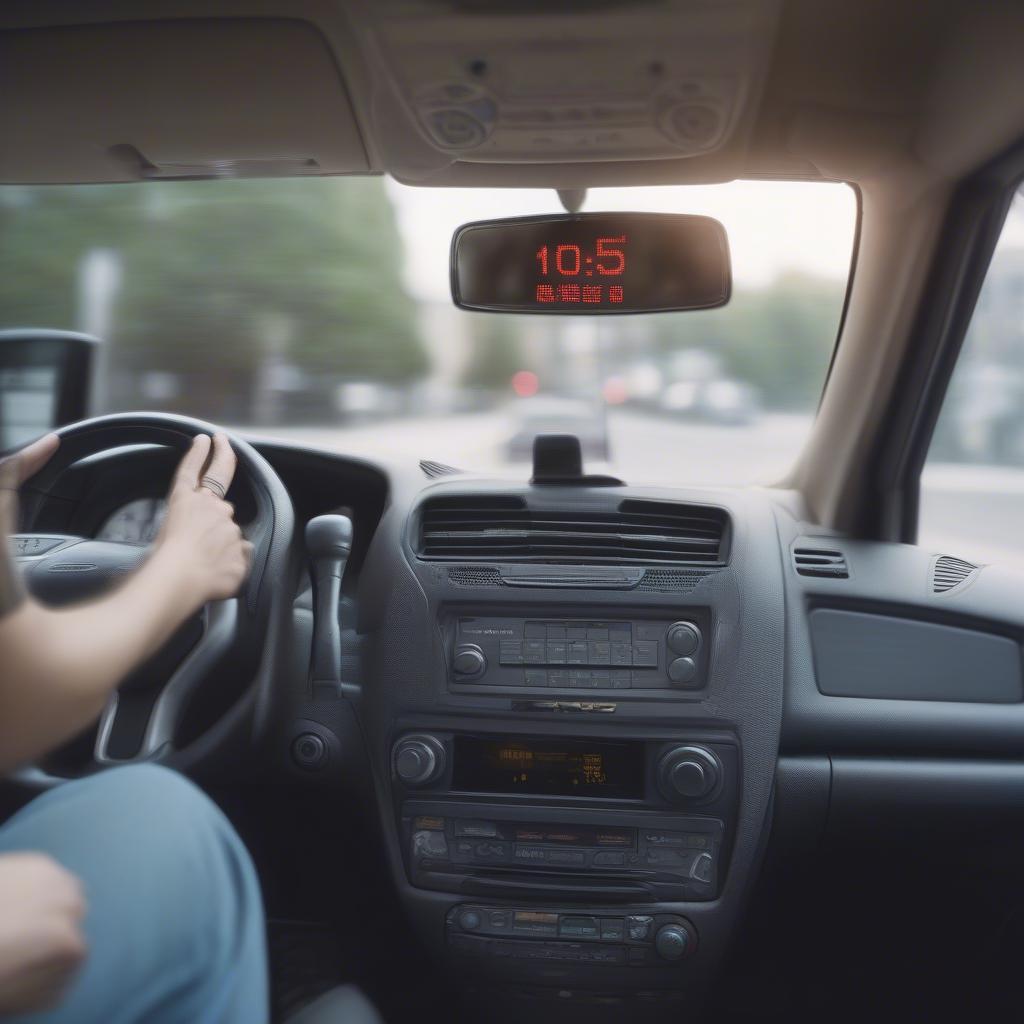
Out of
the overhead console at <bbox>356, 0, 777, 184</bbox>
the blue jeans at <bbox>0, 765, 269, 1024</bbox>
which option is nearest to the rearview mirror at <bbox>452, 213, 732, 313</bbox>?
the overhead console at <bbox>356, 0, 777, 184</bbox>

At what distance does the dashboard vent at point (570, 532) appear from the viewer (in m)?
3.05

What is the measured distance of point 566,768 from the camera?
9.50 ft

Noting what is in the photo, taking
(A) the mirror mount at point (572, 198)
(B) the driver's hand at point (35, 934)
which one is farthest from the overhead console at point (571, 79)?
(B) the driver's hand at point (35, 934)

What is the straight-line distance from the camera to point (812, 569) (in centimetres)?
317

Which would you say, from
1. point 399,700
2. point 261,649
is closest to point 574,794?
point 399,700

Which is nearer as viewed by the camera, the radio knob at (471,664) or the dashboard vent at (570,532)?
the radio knob at (471,664)

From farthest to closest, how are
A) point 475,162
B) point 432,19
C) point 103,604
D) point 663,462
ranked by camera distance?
point 663,462 < point 475,162 < point 432,19 < point 103,604

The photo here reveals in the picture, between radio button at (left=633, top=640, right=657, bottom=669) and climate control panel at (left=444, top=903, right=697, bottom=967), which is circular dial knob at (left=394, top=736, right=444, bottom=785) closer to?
climate control panel at (left=444, top=903, right=697, bottom=967)

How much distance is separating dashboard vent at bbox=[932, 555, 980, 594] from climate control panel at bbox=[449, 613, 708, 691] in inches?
29.9

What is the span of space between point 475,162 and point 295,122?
543 mm

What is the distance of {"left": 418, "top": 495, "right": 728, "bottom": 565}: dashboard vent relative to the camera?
305cm

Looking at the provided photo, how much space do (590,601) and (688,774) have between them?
512 millimetres

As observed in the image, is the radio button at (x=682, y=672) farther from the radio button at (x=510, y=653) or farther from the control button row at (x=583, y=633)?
the radio button at (x=510, y=653)

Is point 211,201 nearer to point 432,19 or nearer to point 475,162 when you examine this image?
point 475,162
